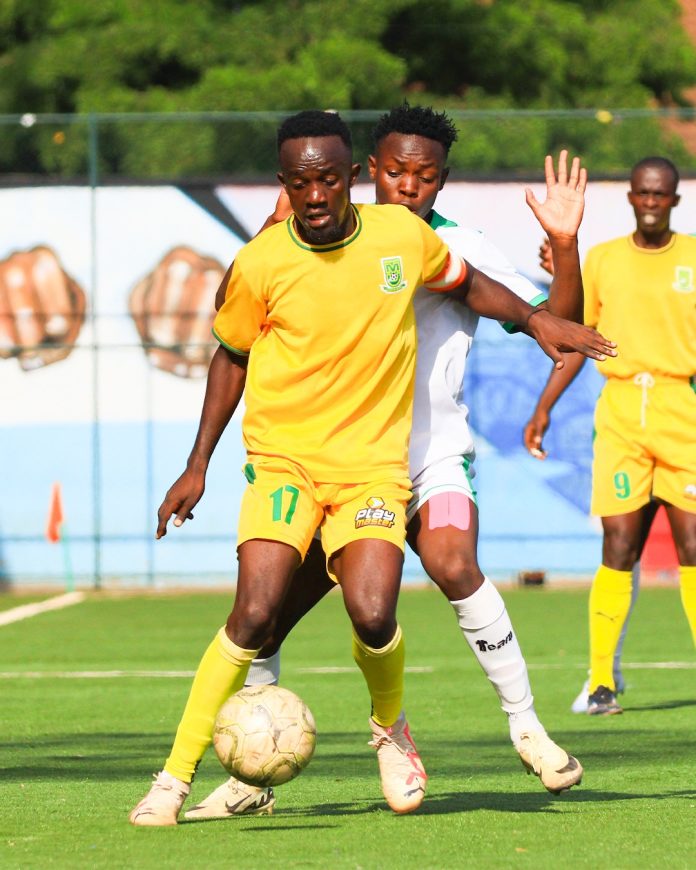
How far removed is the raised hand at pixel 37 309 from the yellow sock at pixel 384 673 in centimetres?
1220

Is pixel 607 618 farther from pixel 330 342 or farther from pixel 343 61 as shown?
pixel 343 61

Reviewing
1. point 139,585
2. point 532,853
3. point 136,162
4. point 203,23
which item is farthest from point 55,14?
point 532,853

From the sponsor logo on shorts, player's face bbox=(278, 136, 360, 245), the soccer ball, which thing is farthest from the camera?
the sponsor logo on shorts

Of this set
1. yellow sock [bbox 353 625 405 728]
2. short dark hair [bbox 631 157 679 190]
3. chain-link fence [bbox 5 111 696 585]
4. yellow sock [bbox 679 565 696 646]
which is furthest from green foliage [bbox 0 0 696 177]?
yellow sock [bbox 353 625 405 728]

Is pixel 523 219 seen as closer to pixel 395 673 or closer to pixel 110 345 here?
pixel 110 345

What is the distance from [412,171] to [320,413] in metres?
1.05

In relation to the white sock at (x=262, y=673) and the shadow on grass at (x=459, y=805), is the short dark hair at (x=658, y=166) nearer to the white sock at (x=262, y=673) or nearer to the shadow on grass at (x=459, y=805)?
the shadow on grass at (x=459, y=805)

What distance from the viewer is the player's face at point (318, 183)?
19.0 feet

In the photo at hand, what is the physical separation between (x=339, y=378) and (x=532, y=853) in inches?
62.4

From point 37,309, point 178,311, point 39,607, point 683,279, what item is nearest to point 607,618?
point 683,279

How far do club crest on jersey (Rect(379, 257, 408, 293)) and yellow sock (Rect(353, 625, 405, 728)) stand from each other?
1.07m

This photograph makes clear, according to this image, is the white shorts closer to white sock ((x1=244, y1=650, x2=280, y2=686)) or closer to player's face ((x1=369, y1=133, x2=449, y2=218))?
white sock ((x1=244, y1=650, x2=280, y2=686))

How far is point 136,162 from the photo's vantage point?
19500mm

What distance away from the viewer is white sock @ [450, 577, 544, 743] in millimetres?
6066
